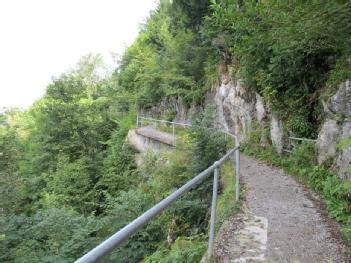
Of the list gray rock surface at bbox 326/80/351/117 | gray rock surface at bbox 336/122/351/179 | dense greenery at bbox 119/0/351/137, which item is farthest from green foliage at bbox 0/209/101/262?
gray rock surface at bbox 326/80/351/117

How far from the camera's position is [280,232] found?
430cm

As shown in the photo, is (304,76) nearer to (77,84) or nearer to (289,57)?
(289,57)

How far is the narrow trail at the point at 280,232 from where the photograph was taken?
3.60 m

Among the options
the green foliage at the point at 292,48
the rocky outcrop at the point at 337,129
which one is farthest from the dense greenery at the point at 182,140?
the rocky outcrop at the point at 337,129

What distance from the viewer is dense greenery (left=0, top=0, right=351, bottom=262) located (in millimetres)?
5984

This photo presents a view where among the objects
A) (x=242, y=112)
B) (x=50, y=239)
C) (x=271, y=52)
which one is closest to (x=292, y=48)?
(x=271, y=52)

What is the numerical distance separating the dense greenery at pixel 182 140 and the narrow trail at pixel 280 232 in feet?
1.09

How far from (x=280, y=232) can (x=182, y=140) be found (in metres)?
7.25

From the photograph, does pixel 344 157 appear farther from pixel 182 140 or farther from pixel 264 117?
pixel 182 140

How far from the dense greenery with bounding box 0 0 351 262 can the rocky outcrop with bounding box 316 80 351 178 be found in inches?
16.7

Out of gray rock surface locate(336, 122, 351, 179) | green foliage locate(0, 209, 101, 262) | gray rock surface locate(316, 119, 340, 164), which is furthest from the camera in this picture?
green foliage locate(0, 209, 101, 262)

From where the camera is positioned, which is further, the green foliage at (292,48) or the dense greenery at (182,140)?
the dense greenery at (182,140)

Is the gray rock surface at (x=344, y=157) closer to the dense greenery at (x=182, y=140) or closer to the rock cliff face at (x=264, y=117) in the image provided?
the rock cliff face at (x=264, y=117)

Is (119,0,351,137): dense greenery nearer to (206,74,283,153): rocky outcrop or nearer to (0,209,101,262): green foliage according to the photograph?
(206,74,283,153): rocky outcrop
